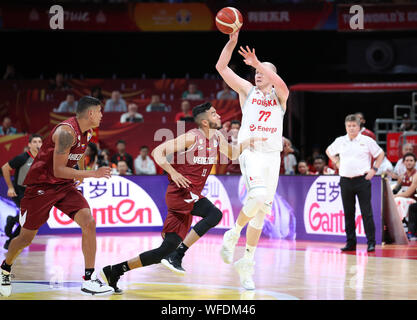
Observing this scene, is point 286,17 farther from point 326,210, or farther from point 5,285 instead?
point 5,285

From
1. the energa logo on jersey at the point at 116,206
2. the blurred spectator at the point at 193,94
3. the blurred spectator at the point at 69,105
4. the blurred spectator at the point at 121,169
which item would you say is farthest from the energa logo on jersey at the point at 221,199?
the blurred spectator at the point at 69,105

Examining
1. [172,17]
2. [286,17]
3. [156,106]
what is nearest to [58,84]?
[156,106]

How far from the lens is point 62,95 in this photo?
18641 mm

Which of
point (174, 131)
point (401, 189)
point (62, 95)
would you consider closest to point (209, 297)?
point (401, 189)

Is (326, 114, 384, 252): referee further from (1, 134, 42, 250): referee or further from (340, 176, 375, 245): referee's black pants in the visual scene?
(1, 134, 42, 250): referee

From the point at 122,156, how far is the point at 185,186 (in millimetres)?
8551

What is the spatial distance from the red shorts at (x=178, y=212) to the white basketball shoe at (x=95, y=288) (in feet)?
2.67

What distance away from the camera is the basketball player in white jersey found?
7148 millimetres

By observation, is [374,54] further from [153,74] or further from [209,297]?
[209,297]

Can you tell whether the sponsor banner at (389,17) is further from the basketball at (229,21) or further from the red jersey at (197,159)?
the red jersey at (197,159)

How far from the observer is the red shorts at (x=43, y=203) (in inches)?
257

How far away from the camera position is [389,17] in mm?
20250

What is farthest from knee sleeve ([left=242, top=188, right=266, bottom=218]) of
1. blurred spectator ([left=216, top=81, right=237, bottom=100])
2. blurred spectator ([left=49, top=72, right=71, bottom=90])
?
blurred spectator ([left=49, top=72, right=71, bottom=90])

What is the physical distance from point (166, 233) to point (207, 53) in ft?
54.3
